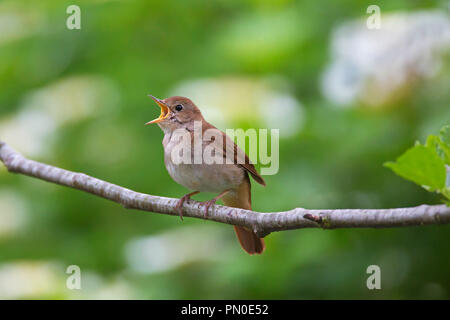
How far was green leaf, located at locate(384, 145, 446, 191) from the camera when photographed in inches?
59.9

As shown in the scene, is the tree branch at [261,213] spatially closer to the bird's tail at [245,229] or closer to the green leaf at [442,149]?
the green leaf at [442,149]

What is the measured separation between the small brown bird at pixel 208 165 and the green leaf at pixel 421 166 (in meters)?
2.09

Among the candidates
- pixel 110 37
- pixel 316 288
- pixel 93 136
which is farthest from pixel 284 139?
pixel 110 37

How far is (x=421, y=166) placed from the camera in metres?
1.55

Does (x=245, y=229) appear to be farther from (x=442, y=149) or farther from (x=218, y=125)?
(x=442, y=149)

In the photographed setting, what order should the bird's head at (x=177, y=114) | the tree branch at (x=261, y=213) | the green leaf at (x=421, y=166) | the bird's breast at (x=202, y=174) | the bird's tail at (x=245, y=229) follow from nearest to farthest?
1. the green leaf at (x=421, y=166)
2. the tree branch at (x=261, y=213)
3. the bird's breast at (x=202, y=174)
4. the bird's tail at (x=245, y=229)
5. the bird's head at (x=177, y=114)

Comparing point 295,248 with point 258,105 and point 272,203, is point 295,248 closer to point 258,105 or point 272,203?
point 272,203

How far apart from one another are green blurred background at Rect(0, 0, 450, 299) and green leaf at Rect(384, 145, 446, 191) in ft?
7.11

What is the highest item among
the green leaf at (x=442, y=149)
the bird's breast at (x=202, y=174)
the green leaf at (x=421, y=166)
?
the bird's breast at (x=202, y=174)

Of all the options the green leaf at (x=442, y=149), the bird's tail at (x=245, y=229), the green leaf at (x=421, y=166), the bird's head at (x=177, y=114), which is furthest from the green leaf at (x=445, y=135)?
the bird's head at (x=177, y=114)

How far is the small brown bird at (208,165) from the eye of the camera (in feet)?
12.5

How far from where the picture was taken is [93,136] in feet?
18.3

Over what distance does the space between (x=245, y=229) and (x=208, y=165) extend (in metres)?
0.57

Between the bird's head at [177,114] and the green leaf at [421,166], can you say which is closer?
the green leaf at [421,166]
